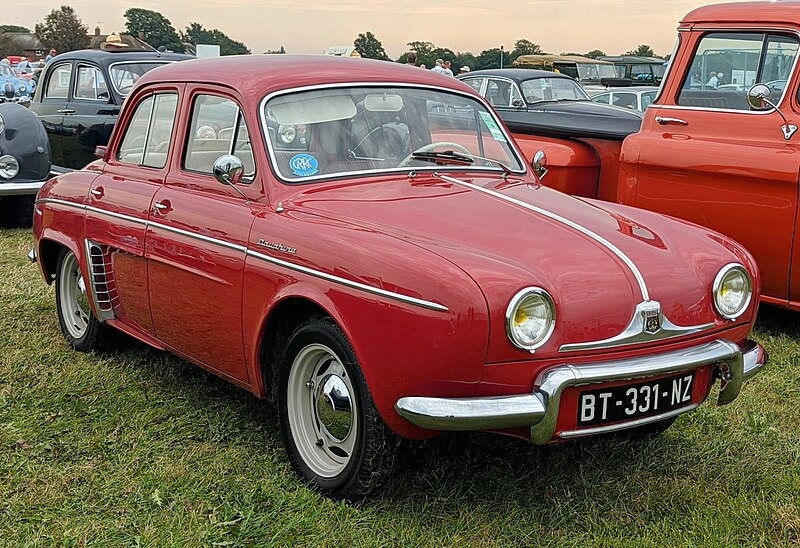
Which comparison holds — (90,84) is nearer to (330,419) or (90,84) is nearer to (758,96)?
(758,96)

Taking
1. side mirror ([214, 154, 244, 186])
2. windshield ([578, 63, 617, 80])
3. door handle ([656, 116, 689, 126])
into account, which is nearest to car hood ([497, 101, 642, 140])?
door handle ([656, 116, 689, 126])

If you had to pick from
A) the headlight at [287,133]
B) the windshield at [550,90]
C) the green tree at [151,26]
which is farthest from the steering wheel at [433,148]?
the green tree at [151,26]

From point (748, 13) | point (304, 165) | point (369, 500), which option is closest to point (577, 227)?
point (304, 165)

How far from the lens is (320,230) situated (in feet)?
11.1

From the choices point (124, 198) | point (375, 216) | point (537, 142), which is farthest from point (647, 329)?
point (537, 142)

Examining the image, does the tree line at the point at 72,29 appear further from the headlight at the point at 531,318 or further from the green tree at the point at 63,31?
the headlight at the point at 531,318

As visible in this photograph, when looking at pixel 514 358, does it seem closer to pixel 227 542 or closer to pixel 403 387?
pixel 403 387

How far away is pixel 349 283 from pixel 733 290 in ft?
4.67

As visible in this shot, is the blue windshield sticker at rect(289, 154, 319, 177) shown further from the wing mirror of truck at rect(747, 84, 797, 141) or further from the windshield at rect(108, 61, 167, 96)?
the windshield at rect(108, 61, 167, 96)

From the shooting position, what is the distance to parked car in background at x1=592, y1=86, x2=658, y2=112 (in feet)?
48.0

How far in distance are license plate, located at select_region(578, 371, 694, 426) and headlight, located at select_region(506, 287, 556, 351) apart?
0.26 meters

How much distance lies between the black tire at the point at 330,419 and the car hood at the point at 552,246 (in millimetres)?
429

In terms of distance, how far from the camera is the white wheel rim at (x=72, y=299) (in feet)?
17.2

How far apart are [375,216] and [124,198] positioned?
1585mm
